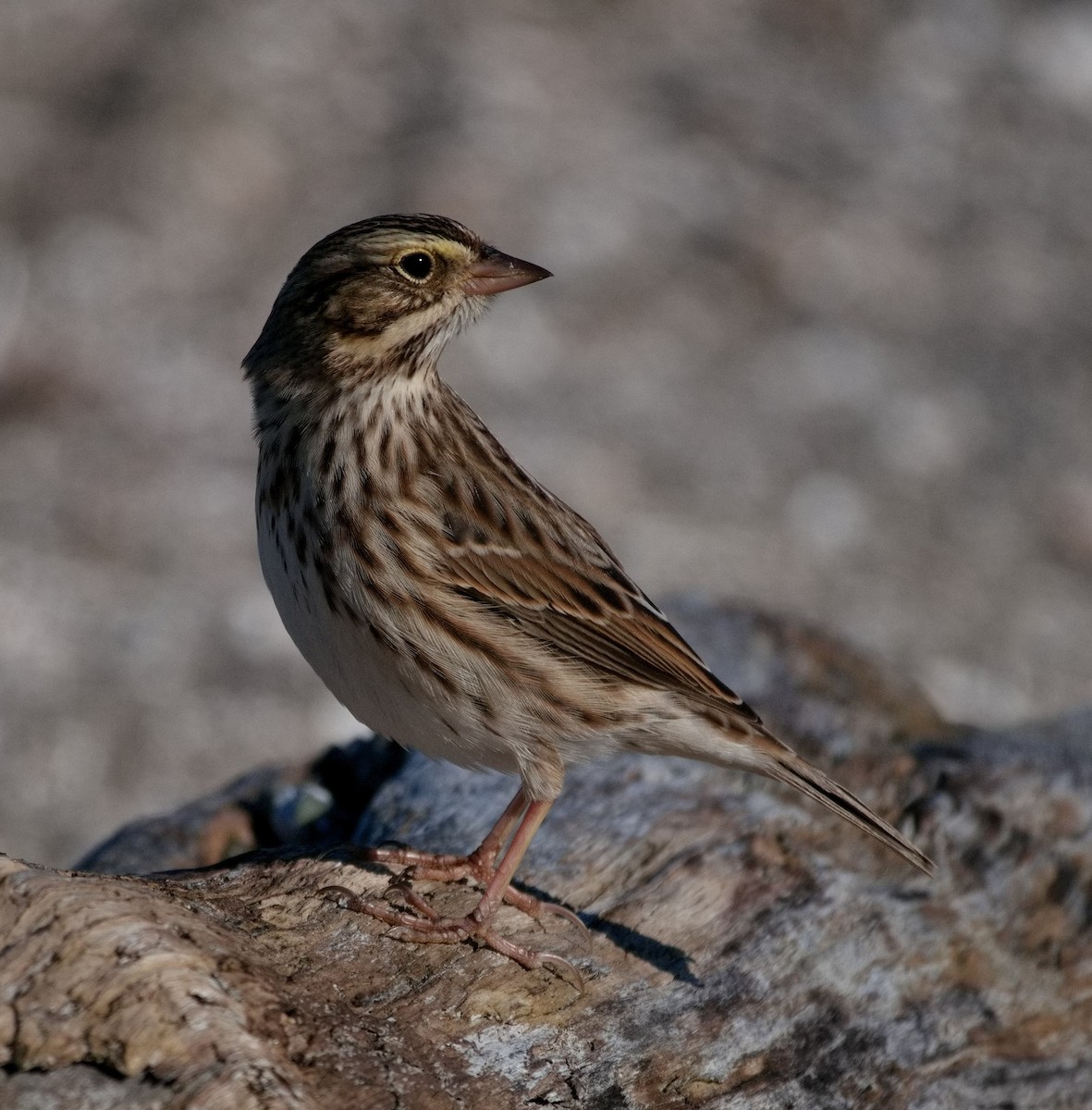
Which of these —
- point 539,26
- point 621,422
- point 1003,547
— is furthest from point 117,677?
point 539,26

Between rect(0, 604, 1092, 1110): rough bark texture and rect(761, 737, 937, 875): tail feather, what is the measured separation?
0.48m

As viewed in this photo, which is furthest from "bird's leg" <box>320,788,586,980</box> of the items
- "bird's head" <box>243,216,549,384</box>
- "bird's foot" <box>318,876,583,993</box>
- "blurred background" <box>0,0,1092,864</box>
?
"blurred background" <box>0,0,1092,864</box>

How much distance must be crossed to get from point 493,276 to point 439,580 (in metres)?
1.12

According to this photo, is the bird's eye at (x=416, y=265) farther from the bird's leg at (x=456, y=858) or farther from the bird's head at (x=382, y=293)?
the bird's leg at (x=456, y=858)

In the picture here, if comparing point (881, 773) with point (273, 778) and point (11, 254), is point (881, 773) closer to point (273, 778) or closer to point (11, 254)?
point (273, 778)

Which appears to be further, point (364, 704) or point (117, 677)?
point (117, 677)

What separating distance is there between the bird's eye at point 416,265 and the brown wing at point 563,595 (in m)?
0.78

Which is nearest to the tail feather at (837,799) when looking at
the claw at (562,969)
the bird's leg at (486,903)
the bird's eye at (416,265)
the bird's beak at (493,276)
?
the bird's leg at (486,903)

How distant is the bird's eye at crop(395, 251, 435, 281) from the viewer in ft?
20.4

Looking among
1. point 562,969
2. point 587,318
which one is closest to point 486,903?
point 562,969

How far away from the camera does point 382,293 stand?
6199mm

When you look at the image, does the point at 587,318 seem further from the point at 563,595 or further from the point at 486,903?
the point at 486,903

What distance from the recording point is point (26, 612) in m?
11.4

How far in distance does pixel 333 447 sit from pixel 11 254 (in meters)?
7.95
